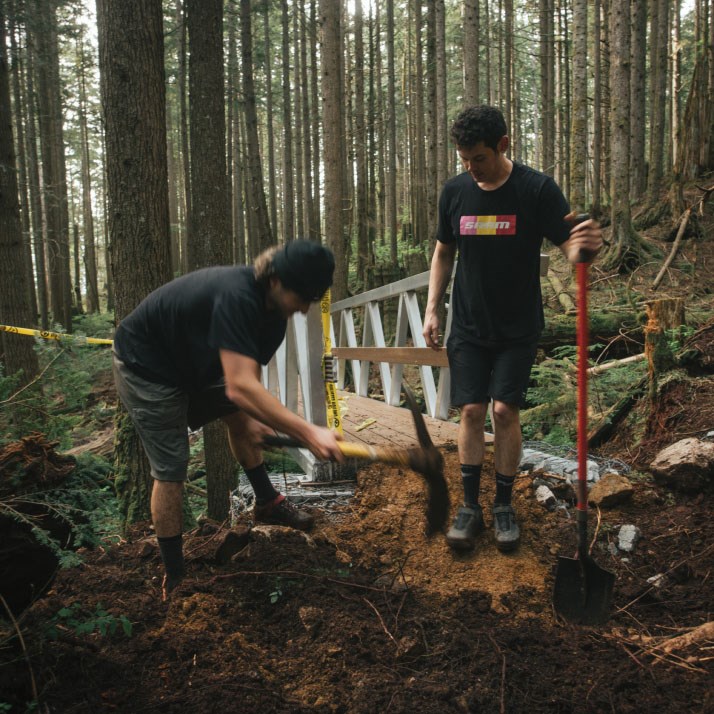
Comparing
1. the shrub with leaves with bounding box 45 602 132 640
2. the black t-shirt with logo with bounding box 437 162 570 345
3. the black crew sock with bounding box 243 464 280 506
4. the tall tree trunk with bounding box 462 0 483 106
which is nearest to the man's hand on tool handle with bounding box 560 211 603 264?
the black t-shirt with logo with bounding box 437 162 570 345

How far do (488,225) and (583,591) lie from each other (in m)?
1.75

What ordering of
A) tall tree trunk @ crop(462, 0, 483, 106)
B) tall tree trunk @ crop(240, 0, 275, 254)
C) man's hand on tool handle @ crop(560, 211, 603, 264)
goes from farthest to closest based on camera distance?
tall tree trunk @ crop(240, 0, 275, 254) → tall tree trunk @ crop(462, 0, 483, 106) → man's hand on tool handle @ crop(560, 211, 603, 264)

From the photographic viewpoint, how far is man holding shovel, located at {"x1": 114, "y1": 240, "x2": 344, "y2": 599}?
8.13ft

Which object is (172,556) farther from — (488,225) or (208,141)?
(208,141)

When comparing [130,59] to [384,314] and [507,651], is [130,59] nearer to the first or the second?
[507,651]

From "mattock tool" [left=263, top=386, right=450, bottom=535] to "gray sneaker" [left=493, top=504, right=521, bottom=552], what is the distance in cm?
30

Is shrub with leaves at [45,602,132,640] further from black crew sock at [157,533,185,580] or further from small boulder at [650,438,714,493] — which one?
small boulder at [650,438,714,493]

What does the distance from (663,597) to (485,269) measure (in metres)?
1.74

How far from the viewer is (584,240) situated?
2.81 metres

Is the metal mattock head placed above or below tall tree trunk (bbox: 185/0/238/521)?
below

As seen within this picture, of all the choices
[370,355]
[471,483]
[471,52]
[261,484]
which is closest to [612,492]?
[471,483]

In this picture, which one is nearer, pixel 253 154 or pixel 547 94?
pixel 253 154

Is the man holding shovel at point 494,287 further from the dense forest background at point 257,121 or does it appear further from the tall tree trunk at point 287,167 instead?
the tall tree trunk at point 287,167

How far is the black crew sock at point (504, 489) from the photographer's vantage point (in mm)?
3254
